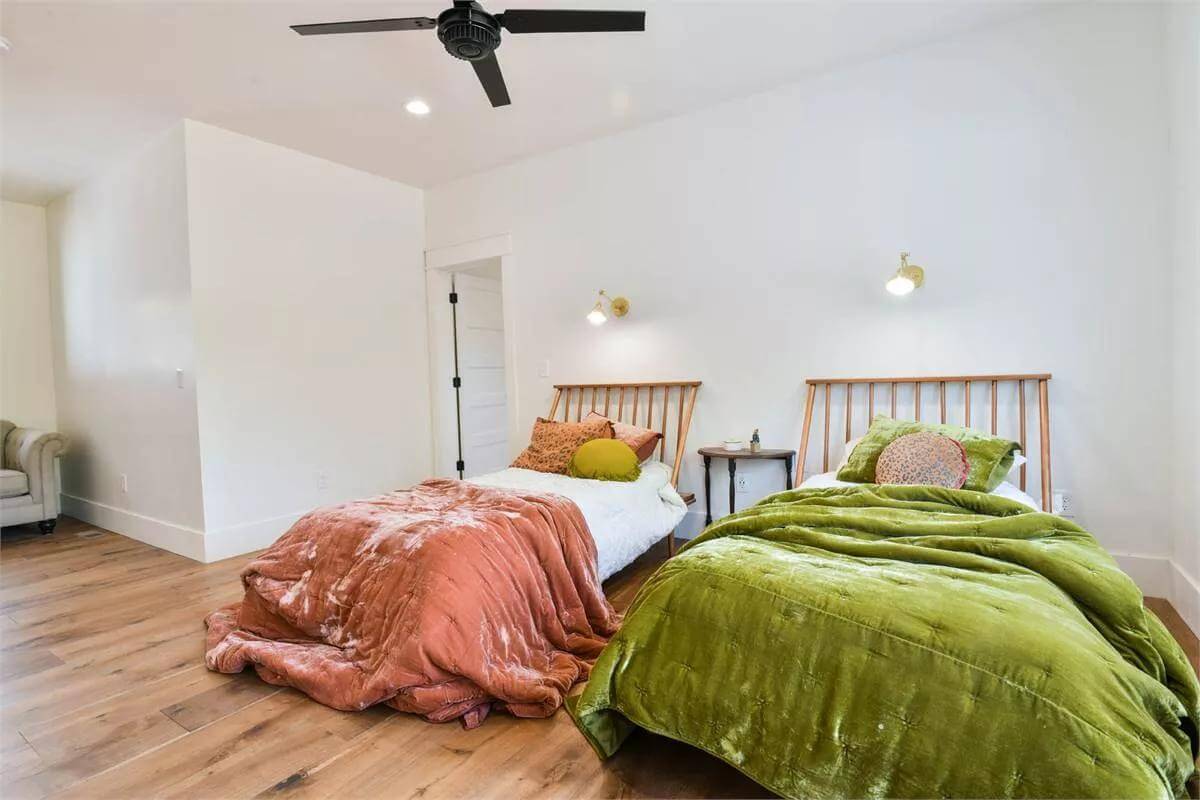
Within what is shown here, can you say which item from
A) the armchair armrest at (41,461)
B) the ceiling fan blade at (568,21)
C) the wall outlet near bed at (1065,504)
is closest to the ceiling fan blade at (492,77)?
the ceiling fan blade at (568,21)

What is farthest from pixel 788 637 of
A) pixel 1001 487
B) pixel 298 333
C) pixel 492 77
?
pixel 298 333

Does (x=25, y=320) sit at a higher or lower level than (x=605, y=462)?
higher

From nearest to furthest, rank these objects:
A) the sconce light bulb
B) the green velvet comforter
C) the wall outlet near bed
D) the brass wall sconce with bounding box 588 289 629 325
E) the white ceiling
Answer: the green velvet comforter
the white ceiling
the wall outlet near bed
the sconce light bulb
the brass wall sconce with bounding box 588 289 629 325

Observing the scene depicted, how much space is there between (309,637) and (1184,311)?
153 inches

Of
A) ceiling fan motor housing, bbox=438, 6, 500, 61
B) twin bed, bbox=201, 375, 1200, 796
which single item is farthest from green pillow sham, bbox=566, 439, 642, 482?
ceiling fan motor housing, bbox=438, 6, 500, 61

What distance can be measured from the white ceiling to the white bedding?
88.7 inches

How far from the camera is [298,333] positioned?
413 cm

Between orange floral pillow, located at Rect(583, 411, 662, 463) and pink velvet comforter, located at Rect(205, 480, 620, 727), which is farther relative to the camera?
orange floral pillow, located at Rect(583, 411, 662, 463)

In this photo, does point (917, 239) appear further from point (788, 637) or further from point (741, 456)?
point (788, 637)

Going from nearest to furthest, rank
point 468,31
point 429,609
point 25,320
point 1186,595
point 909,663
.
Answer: point 909,663, point 429,609, point 468,31, point 1186,595, point 25,320

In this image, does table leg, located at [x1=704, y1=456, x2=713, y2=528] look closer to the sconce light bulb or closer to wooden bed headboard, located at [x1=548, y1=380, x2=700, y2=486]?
wooden bed headboard, located at [x1=548, y1=380, x2=700, y2=486]

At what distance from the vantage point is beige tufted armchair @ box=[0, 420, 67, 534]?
4.14m

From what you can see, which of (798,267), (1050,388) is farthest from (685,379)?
(1050,388)

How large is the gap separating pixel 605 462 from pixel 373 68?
247cm
